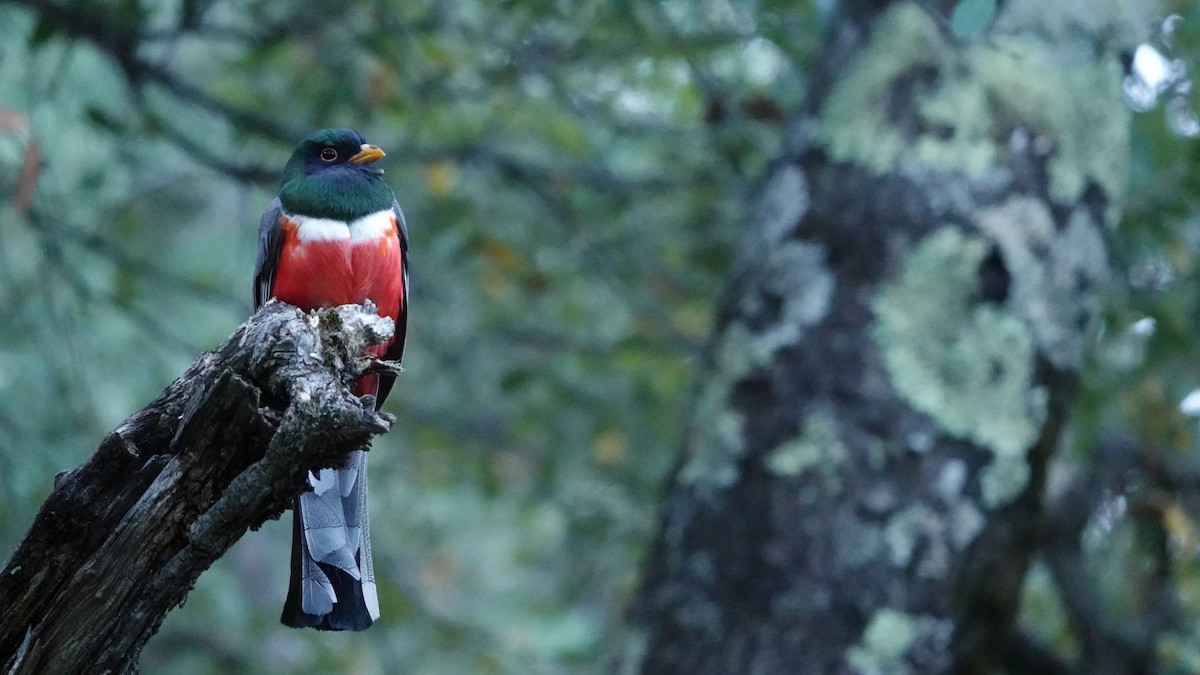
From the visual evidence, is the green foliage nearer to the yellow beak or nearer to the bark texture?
the yellow beak

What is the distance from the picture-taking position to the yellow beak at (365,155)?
3576mm

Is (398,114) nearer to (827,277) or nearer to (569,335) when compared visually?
(569,335)

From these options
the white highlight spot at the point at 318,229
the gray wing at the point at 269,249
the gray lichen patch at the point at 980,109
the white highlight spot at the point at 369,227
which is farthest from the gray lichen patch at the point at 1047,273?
the gray wing at the point at 269,249

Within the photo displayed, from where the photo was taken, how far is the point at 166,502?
6.30 feet

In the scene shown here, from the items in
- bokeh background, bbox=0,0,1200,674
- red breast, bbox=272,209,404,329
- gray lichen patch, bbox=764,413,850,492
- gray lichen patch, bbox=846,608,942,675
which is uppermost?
bokeh background, bbox=0,0,1200,674

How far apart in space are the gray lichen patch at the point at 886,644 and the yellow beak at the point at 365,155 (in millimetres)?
1768

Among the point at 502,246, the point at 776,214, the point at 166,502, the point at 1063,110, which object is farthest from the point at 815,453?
the point at 502,246

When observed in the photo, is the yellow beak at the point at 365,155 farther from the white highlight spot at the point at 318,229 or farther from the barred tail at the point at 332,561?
the barred tail at the point at 332,561

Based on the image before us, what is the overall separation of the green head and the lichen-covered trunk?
1083mm

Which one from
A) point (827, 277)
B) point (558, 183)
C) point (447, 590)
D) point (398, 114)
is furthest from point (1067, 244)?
point (447, 590)

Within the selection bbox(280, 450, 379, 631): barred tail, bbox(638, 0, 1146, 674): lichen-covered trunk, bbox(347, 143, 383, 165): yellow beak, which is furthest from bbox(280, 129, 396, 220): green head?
bbox(638, 0, 1146, 674): lichen-covered trunk

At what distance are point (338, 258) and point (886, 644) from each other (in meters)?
1.65

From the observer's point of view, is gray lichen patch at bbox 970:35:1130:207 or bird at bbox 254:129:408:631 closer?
bird at bbox 254:129:408:631

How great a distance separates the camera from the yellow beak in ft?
11.7
